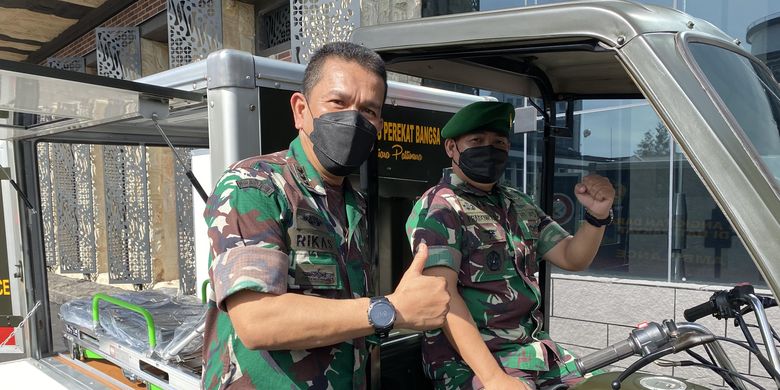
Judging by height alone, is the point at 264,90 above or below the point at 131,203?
above

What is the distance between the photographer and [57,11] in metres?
9.08

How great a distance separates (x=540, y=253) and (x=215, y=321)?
1.40 metres

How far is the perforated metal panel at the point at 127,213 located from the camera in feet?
26.8

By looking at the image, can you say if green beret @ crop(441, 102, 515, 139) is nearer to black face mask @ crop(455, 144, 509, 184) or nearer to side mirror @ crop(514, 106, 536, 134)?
black face mask @ crop(455, 144, 509, 184)

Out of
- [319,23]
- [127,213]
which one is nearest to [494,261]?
[319,23]

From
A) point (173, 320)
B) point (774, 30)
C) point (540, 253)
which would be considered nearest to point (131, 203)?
point (173, 320)

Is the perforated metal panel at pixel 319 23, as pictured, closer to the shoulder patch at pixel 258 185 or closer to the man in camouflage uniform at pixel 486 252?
the man in camouflage uniform at pixel 486 252

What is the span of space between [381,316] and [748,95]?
1060 millimetres

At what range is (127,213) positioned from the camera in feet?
27.4

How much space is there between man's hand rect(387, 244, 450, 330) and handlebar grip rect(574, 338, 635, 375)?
55 cm

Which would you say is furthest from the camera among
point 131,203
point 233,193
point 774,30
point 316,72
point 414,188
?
point 131,203

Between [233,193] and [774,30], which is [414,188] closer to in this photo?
[233,193]

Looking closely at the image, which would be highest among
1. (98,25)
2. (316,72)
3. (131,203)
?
(98,25)

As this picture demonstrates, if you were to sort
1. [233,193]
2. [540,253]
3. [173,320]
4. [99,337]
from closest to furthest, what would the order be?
[233,193], [540,253], [99,337], [173,320]
